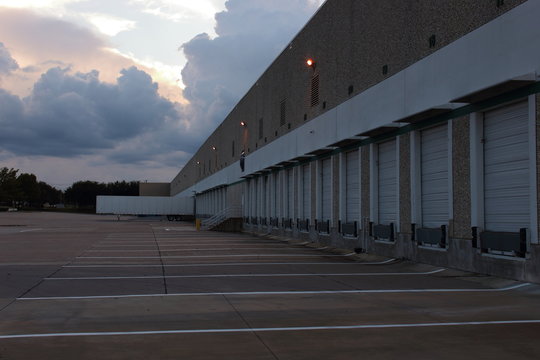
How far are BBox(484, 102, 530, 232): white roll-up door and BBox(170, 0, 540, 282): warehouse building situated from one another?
33mm

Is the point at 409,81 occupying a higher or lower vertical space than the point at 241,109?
lower

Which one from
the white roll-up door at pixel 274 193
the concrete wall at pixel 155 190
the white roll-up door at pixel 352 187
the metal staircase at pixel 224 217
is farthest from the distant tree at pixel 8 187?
the white roll-up door at pixel 352 187

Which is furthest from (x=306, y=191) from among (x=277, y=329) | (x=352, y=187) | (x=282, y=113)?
(x=277, y=329)

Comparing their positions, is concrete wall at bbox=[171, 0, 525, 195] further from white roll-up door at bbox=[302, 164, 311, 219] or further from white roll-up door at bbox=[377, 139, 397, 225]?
white roll-up door at bbox=[302, 164, 311, 219]

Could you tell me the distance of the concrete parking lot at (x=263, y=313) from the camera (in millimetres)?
7027

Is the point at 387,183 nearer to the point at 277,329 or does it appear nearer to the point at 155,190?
the point at 277,329

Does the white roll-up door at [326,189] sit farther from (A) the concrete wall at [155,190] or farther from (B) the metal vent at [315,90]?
(A) the concrete wall at [155,190]

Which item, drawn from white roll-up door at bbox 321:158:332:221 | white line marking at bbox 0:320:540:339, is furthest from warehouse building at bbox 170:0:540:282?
white line marking at bbox 0:320:540:339

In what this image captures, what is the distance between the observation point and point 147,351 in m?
6.92

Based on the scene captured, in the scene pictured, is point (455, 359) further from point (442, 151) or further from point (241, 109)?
point (241, 109)

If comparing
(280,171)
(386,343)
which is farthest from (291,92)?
(386,343)

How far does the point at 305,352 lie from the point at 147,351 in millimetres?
1887

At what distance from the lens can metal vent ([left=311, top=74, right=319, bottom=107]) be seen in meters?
30.5

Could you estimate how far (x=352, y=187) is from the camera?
25.1 metres
